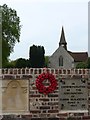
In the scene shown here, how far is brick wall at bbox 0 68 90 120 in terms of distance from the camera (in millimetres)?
11906

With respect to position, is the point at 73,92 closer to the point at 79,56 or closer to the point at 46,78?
the point at 46,78

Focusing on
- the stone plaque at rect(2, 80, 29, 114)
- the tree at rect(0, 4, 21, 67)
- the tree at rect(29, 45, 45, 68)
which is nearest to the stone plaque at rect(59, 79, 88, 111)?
the stone plaque at rect(2, 80, 29, 114)

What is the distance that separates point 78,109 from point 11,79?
6.79 ft

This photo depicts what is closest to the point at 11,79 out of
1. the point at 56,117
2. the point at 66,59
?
the point at 56,117

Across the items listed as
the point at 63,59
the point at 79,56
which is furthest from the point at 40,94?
the point at 79,56

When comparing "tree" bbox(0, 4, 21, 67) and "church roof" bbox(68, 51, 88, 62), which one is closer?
"tree" bbox(0, 4, 21, 67)

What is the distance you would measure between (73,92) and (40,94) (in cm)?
93

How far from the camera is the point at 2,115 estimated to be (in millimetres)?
11773

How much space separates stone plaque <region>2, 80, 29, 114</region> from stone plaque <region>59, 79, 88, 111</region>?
101cm

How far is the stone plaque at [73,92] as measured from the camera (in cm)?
1192

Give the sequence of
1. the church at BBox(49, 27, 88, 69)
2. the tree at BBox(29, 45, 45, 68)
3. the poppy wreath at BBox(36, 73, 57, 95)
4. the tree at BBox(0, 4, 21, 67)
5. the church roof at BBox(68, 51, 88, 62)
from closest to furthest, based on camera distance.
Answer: the poppy wreath at BBox(36, 73, 57, 95)
the tree at BBox(29, 45, 45, 68)
the tree at BBox(0, 4, 21, 67)
the church at BBox(49, 27, 88, 69)
the church roof at BBox(68, 51, 88, 62)

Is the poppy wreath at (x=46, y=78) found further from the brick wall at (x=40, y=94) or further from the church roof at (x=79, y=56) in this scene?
the church roof at (x=79, y=56)

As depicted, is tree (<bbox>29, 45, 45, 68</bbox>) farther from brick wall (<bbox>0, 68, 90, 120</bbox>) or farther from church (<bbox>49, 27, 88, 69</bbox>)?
church (<bbox>49, 27, 88, 69</bbox>)

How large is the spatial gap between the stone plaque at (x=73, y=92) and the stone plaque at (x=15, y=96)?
1.01 m
